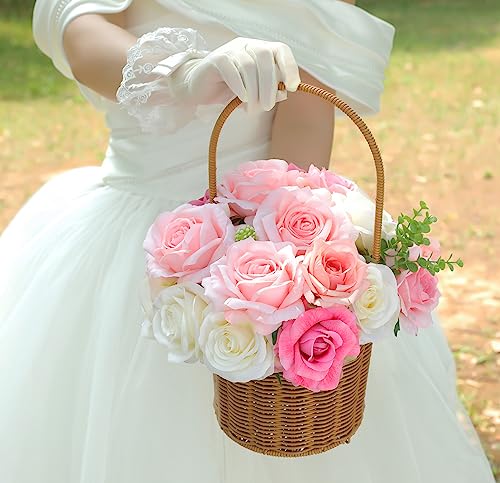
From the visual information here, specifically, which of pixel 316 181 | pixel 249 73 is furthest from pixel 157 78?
pixel 316 181

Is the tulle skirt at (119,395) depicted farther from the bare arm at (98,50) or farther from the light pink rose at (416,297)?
the light pink rose at (416,297)

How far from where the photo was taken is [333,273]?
1.57 meters

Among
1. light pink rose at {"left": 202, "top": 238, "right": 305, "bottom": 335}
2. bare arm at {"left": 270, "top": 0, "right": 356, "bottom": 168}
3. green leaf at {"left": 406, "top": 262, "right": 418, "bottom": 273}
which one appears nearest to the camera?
light pink rose at {"left": 202, "top": 238, "right": 305, "bottom": 335}

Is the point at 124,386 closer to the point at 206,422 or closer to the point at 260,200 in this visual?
the point at 206,422

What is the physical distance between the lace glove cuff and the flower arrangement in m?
0.18

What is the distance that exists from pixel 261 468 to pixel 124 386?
1.09 ft

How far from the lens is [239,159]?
2232 millimetres

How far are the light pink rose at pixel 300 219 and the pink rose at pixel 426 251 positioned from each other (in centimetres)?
10

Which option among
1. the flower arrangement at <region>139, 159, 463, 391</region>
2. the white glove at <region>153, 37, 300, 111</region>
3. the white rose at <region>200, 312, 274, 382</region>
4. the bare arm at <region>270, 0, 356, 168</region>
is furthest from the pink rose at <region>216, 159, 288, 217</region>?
the bare arm at <region>270, 0, 356, 168</region>

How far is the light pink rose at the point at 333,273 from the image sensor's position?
1.56m

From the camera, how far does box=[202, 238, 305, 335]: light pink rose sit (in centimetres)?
154

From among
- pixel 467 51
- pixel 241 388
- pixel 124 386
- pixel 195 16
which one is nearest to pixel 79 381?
pixel 124 386

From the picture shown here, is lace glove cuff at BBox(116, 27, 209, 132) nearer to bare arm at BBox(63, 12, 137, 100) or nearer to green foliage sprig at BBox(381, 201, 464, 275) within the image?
bare arm at BBox(63, 12, 137, 100)

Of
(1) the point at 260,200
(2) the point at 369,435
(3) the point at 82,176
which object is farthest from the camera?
(3) the point at 82,176
